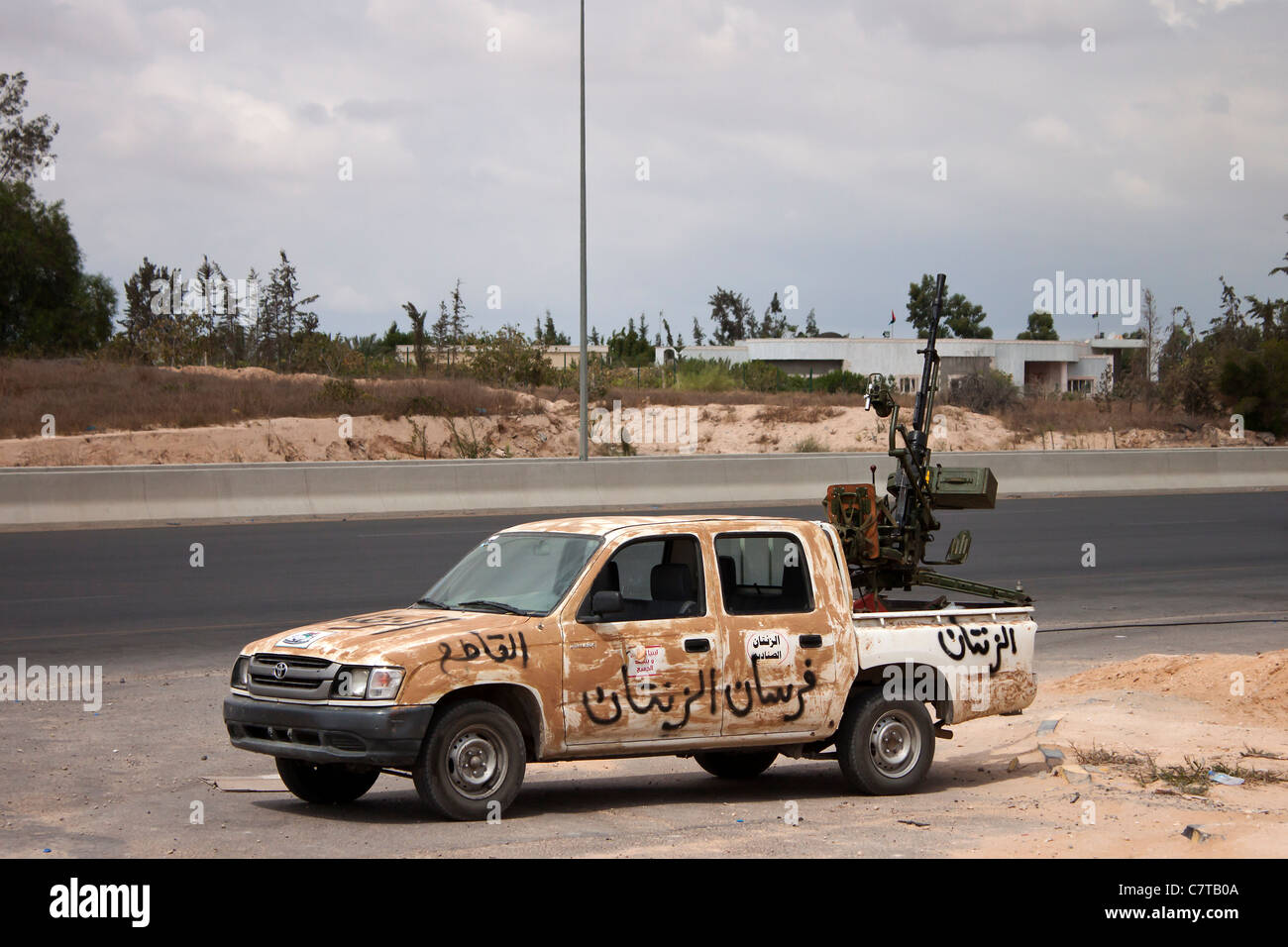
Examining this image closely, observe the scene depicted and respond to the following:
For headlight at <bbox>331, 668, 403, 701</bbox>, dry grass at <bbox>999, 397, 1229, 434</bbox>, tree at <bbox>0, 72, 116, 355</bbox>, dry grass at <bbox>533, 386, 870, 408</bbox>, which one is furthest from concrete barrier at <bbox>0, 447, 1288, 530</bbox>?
tree at <bbox>0, 72, 116, 355</bbox>

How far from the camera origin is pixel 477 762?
7762mm

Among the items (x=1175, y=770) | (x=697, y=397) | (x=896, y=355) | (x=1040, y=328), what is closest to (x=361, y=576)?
(x=1175, y=770)

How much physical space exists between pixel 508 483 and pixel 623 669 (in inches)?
876

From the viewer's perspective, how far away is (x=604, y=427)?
172 ft

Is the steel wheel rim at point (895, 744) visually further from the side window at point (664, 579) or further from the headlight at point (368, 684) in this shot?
the headlight at point (368, 684)

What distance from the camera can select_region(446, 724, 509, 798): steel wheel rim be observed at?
25.2 ft

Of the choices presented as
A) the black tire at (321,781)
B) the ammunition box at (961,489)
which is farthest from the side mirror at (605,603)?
the ammunition box at (961,489)

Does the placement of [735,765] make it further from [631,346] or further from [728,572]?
[631,346]

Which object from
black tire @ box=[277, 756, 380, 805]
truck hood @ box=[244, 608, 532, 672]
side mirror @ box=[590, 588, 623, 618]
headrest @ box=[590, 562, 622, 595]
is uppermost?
headrest @ box=[590, 562, 622, 595]

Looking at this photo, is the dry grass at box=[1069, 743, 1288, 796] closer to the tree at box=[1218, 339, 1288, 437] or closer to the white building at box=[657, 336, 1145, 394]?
the tree at box=[1218, 339, 1288, 437]

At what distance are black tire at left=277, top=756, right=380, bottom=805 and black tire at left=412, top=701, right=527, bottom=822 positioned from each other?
0.81 metres

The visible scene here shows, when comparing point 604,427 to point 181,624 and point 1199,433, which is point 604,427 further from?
point 181,624

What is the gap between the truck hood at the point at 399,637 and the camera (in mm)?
7605

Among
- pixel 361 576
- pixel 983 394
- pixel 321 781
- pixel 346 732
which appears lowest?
pixel 321 781
